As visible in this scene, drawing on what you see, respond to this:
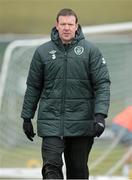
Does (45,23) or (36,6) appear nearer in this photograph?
(45,23)

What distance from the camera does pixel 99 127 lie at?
24.4ft

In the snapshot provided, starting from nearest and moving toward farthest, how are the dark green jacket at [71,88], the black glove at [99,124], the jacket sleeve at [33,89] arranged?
1. the black glove at [99,124]
2. the dark green jacket at [71,88]
3. the jacket sleeve at [33,89]

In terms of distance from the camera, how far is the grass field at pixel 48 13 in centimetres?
2719

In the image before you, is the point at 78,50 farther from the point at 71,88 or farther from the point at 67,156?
the point at 67,156

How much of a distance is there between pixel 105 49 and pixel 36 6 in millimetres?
20981

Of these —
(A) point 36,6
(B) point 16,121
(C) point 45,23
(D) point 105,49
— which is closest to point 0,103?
(B) point 16,121

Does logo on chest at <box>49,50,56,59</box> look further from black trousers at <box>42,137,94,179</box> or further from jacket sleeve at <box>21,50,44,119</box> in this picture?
black trousers at <box>42,137,94,179</box>

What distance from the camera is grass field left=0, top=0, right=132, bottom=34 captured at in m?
27.2

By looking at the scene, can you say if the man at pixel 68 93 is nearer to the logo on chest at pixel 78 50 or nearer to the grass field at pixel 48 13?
the logo on chest at pixel 78 50

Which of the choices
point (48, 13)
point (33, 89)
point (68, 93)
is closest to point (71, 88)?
point (68, 93)

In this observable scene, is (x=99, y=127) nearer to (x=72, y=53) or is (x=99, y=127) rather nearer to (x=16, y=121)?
(x=72, y=53)

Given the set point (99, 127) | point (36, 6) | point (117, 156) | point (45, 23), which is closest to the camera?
point (99, 127)

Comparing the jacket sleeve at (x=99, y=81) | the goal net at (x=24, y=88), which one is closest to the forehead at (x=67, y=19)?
the jacket sleeve at (x=99, y=81)

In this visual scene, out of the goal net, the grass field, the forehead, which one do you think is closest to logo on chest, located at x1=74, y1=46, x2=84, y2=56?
the forehead
